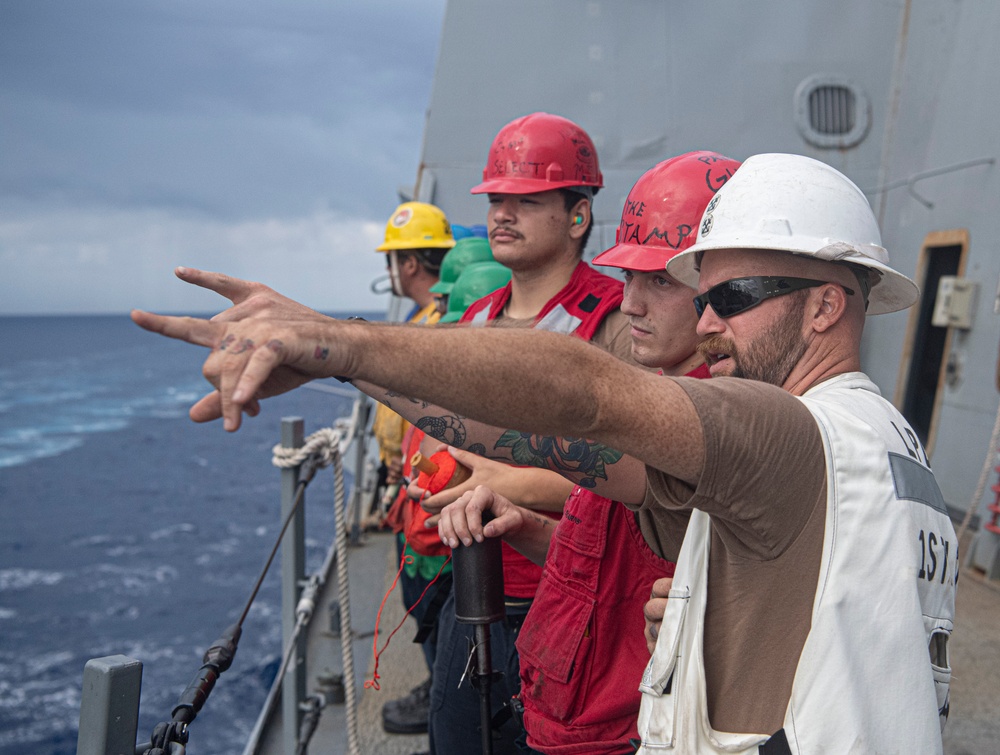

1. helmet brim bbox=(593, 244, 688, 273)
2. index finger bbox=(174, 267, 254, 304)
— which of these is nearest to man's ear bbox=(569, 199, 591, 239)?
helmet brim bbox=(593, 244, 688, 273)

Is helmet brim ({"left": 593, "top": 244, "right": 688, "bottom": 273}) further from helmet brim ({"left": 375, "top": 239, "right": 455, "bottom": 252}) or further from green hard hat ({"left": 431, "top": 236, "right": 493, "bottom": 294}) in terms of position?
helmet brim ({"left": 375, "top": 239, "right": 455, "bottom": 252})

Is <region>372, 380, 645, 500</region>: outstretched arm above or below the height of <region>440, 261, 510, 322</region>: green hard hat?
below

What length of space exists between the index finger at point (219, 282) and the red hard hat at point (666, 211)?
40.4 inches

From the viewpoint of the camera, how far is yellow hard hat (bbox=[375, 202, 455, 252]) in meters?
4.99

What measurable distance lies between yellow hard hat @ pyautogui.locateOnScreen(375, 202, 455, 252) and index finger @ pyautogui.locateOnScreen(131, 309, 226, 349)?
4.00m

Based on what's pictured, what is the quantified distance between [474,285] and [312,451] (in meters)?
0.99

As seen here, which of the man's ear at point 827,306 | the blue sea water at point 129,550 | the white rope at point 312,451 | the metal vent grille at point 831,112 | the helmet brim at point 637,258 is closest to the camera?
the man's ear at point 827,306

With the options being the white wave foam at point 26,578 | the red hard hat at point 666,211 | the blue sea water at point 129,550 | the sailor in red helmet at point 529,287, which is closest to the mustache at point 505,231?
the sailor in red helmet at point 529,287

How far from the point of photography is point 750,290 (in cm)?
141

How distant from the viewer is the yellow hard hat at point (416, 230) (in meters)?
4.99

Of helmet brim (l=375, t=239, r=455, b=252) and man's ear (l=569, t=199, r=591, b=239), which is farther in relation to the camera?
helmet brim (l=375, t=239, r=455, b=252)

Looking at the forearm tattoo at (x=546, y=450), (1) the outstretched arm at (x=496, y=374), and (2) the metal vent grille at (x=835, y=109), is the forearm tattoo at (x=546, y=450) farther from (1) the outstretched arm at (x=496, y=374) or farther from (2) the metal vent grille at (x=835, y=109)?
(2) the metal vent grille at (x=835, y=109)

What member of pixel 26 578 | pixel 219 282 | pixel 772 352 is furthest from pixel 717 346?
pixel 26 578

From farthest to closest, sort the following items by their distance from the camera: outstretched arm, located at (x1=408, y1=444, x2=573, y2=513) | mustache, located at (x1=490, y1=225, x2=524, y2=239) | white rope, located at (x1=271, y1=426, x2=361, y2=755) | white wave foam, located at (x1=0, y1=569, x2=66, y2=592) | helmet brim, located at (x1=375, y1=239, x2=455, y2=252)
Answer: white wave foam, located at (x1=0, y1=569, x2=66, y2=592), helmet brim, located at (x1=375, y1=239, x2=455, y2=252), white rope, located at (x1=271, y1=426, x2=361, y2=755), mustache, located at (x1=490, y1=225, x2=524, y2=239), outstretched arm, located at (x1=408, y1=444, x2=573, y2=513)
